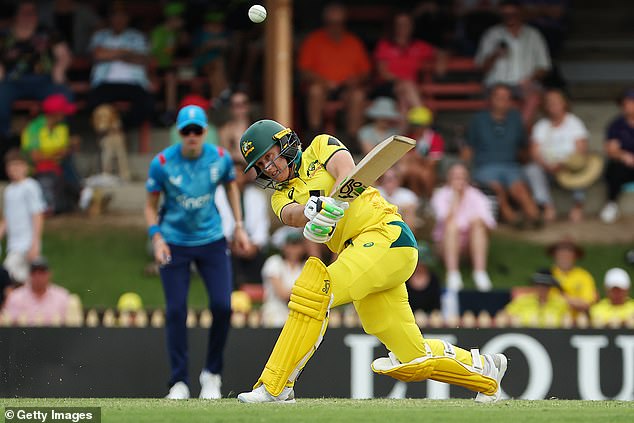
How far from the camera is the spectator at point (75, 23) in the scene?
17875 millimetres

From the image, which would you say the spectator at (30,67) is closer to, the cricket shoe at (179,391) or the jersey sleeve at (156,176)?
the jersey sleeve at (156,176)

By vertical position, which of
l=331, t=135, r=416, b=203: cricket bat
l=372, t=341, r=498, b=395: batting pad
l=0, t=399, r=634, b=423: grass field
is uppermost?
l=331, t=135, r=416, b=203: cricket bat

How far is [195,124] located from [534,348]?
366 cm

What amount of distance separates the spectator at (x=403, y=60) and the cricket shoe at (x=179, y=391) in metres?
7.06

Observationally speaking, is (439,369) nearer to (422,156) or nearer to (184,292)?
(184,292)

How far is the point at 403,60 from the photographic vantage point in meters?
16.9

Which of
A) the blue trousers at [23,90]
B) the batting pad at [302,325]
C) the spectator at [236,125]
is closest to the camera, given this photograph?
the batting pad at [302,325]

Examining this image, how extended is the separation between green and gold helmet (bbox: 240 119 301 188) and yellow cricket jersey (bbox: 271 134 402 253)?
99 millimetres

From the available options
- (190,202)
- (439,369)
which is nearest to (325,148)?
(439,369)

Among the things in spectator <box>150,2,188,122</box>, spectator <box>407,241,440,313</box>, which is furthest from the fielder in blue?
spectator <box>150,2,188,122</box>

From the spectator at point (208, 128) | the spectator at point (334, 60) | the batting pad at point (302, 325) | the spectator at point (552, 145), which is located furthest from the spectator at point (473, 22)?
the batting pad at point (302, 325)

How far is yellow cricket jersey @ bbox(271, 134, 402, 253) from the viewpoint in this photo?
320 inches

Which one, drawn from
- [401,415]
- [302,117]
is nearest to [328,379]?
[401,415]

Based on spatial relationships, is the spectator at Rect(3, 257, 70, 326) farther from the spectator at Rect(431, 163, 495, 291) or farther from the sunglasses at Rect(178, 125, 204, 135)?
the spectator at Rect(431, 163, 495, 291)
